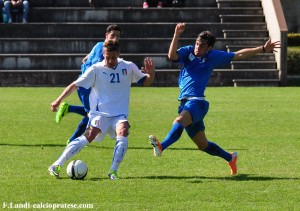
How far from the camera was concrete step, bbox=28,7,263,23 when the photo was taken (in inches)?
1378

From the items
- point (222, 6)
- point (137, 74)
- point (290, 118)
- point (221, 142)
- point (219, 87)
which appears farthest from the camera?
point (222, 6)

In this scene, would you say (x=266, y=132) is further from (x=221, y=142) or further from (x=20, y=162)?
(x=20, y=162)

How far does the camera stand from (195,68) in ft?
39.2

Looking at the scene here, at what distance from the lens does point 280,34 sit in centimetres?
3186

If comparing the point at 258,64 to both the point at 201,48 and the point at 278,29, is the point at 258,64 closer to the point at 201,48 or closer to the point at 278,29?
the point at 278,29

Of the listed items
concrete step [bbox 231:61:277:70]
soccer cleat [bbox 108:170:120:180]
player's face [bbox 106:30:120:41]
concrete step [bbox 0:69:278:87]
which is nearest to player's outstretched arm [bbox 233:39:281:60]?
player's face [bbox 106:30:120:41]

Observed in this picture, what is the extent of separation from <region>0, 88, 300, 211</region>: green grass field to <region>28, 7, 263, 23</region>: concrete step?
12.2 meters

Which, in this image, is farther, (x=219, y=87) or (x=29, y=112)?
(x=219, y=87)

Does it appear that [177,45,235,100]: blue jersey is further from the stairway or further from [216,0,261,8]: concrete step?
[216,0,261,8]: concrete step

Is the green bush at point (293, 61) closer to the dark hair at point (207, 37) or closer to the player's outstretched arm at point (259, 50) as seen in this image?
the player's outstretched arm at point (259, 50)

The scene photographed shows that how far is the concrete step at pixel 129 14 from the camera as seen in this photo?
35.0 metres

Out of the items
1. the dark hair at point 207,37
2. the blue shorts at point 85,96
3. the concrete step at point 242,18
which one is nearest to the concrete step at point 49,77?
the concrete step at point 242,18

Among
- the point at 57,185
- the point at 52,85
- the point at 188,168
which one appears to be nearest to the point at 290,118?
the point at 188,168

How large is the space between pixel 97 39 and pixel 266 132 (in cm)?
1703
